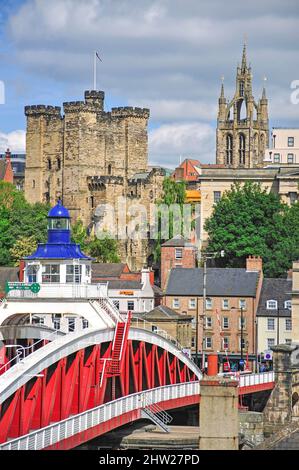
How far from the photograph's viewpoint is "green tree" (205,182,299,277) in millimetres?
126812

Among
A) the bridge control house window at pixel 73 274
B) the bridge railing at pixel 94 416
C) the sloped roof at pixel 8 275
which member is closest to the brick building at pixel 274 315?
the sloped roof at pixel 8 275

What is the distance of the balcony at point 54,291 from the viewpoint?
210 ft

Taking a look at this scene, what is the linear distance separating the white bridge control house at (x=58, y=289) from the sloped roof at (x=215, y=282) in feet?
151

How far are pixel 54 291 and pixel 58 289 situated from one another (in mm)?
174

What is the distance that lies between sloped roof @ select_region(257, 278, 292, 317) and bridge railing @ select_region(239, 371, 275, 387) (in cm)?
2191

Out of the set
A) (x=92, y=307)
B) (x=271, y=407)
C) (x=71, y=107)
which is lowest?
(x=271, y=407)

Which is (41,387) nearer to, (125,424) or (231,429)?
(231,429)

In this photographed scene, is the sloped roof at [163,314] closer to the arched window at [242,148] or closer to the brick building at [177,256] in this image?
the brick building at [177,256]

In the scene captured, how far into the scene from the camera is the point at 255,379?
284 ft

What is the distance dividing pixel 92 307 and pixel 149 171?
9827 cm

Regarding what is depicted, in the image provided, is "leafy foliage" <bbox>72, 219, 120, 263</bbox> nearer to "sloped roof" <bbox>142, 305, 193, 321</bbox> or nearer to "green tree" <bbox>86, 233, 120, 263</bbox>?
"green tree" <bbox>86, 233, 120, 263</bbox>
